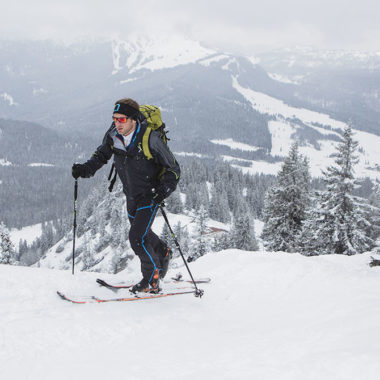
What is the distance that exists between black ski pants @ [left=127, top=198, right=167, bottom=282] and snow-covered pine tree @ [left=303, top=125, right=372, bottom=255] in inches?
700

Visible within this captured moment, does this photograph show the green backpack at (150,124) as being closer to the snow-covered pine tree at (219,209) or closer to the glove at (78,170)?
the glove at (78,170)

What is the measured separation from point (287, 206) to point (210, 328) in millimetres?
22004

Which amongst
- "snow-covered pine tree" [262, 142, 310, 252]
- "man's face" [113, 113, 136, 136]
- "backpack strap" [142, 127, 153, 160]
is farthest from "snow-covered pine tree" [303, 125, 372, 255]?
"man's face" [113, 113, 136, 136]

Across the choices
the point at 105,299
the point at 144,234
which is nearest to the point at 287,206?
the point at 144,234

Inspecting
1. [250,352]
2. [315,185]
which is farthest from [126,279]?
[315,185]

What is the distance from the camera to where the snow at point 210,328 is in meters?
3.27

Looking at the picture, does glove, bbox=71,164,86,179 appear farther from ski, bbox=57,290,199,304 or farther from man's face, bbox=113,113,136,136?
ski, bbox=57,290,199,304

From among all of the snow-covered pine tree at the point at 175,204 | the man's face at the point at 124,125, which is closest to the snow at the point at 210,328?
the man's face at the point at 124,125

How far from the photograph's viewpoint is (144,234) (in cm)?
573

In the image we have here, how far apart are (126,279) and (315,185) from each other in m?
152

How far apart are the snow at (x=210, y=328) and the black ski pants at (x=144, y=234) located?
24.9 inches

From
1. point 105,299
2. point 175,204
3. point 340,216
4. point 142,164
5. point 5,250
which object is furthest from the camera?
point 175,204

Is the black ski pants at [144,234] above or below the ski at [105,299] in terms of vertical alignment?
above

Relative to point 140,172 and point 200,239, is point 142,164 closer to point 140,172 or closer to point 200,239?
point 140,172
